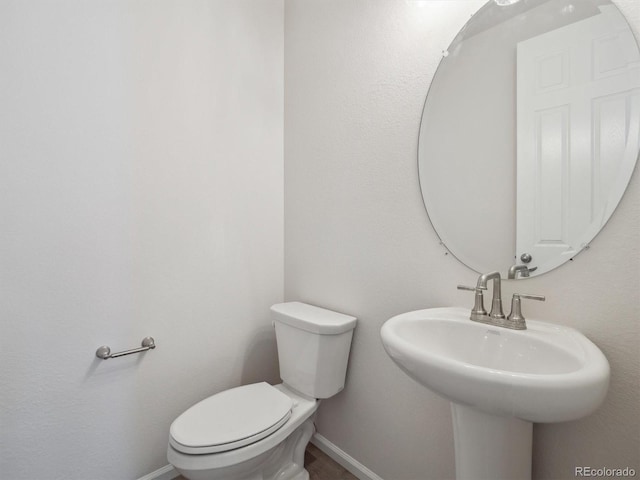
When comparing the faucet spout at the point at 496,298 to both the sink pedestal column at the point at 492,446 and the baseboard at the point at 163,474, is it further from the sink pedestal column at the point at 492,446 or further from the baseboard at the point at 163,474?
the baseboard at the point at 163,474

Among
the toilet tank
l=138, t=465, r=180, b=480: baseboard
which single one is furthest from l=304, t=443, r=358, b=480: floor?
l=138, t=465, r=180, b=480: baseboard

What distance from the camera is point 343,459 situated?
144cm

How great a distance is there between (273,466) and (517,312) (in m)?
1.11

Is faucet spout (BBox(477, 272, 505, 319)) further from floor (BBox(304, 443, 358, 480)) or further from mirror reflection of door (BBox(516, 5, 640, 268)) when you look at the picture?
floor (BBox(304, 443, 358, 480))

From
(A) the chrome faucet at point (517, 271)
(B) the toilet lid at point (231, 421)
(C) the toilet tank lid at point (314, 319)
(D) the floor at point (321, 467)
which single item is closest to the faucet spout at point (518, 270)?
(A) the chrome faucet at point (517, 271)

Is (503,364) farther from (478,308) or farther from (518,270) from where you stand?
(518,270)

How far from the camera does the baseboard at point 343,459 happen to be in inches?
52.7

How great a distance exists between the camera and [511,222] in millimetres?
957

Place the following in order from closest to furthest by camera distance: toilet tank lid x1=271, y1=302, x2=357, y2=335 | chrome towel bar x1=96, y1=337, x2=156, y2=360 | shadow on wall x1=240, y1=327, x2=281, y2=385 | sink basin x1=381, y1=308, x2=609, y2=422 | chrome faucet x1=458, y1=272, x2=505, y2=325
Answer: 1. sink basin x1=381, y1=308, x2=609, y2=422
2. chrome faucet x1=458, y1=272, x2=505, y2=325
3. chrome towel bar x1=96, y1=337, x2=156, y2=360
4. toilet tank lid x1=271, y1=302, x2=357, y2=335
5. shadow on wall x1=240, y1=327, x2=281, y2=385

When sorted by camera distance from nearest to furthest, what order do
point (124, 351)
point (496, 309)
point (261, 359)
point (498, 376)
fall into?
1. point (498, 376)
2. point (496, 309)
3. point (124, 351)
4. point (261, 359)

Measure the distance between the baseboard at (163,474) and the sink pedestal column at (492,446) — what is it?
1.24 meters

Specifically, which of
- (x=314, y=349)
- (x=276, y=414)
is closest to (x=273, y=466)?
(x=276, y=414)

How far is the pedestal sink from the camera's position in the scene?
559 mm

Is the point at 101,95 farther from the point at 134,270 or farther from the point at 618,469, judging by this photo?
the point at 618,469
